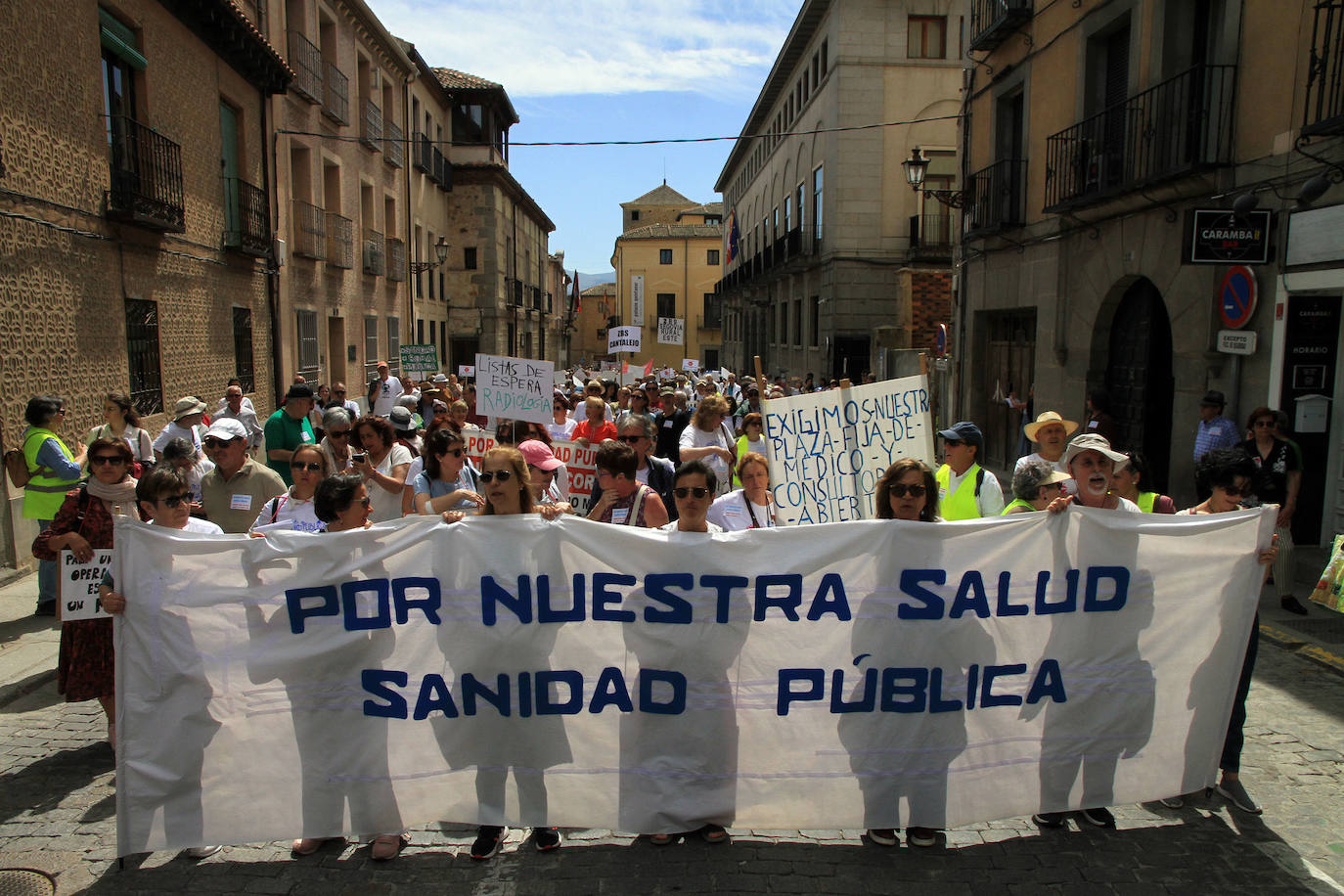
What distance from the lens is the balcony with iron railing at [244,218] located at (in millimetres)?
14750

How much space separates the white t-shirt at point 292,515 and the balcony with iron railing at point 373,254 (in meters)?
19.9

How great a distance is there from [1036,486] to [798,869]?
2.07 meters

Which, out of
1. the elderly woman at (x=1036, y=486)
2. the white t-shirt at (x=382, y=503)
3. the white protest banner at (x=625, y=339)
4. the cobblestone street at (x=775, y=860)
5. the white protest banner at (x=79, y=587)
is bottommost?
the cobblestone street at (x=775, y=860)

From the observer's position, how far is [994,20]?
51.6 feet

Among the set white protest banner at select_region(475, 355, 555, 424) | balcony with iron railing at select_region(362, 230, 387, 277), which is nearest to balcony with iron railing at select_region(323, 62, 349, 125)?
balcony with iron railing at select_region(362, 230, 387, 277)

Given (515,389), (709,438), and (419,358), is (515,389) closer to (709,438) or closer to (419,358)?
(709,438)

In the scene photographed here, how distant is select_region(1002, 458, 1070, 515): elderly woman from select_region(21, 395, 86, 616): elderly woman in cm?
663

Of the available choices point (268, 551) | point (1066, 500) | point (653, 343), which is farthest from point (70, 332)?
point (653, 343)

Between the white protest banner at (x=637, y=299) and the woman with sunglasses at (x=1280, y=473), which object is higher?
the white protest banner at (x=637, y=299)

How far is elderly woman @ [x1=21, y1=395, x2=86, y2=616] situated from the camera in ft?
22.7

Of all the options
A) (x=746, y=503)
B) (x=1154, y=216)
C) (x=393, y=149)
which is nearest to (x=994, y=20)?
(x=1154, y=216)

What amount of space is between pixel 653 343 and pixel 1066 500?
Result: 73.4 m

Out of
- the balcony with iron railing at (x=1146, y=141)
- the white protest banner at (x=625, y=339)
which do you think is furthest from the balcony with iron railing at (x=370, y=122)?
the balcony with iron railing at (x=1146, y=141)

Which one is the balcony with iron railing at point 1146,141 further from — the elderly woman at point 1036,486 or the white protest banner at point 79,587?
the white protest banner at point 79,587
